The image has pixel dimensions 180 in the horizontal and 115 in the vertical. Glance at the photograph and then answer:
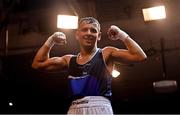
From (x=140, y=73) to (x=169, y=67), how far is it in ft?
1.86

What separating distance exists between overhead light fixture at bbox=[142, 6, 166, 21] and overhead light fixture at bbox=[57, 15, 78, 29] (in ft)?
2.68

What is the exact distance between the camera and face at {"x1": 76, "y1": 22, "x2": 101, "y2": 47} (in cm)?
191

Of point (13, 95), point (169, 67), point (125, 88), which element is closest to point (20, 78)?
point (13, 95)

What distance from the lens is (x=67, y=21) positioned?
420 centimetres

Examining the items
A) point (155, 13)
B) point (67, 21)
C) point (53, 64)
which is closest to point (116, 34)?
point (53, 64)

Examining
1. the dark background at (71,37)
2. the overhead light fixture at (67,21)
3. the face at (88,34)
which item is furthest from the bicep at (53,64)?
the overhead light fixture at (67,21)

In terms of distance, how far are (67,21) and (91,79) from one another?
240 cm

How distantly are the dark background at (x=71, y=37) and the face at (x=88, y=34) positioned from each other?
3.80ft

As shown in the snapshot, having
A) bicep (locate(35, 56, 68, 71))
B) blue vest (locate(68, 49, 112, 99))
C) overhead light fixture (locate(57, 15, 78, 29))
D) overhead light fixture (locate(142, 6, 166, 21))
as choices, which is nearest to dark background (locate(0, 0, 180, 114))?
overhead light fixture (locate(142, 6, 166, 21))

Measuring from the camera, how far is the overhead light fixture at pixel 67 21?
4.18 m

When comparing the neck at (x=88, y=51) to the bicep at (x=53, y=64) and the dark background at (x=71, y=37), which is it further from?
the dark background at (x=71, y=37)

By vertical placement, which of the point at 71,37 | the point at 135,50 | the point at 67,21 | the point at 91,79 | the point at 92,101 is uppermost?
the point at 67,21

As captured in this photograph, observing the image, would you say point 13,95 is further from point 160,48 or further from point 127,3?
point 127,3

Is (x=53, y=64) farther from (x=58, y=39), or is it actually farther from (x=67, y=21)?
(x=67, y=21)
